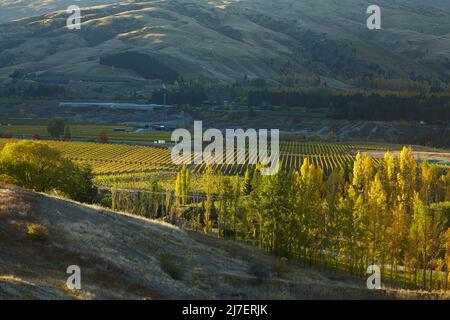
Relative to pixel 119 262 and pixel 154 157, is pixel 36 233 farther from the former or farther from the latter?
pixel 154 157

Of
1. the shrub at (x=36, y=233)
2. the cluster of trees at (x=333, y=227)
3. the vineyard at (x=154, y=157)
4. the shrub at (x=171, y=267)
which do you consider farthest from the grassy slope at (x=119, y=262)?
the vineyard at (x=154, y=157)

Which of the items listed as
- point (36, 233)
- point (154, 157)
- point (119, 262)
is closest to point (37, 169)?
point (36, 233)

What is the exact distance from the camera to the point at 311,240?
78688mm

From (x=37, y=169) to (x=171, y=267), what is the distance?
3896 centimetres

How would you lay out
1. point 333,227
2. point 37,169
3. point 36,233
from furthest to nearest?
point 37,169, point 333,227, point 36,233

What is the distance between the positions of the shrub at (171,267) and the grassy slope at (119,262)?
1.85ft

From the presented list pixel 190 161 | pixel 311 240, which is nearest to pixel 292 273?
pixel 311 240

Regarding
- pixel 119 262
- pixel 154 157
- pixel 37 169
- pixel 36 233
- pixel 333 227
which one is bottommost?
pixel 154 157

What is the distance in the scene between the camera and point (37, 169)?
88.8m

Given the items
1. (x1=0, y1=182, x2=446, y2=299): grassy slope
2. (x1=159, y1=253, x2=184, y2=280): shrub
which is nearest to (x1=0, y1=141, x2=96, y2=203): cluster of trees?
(x1=0, y1=182, x2=446, y2=299): grassy slope

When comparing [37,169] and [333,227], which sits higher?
[37,169]

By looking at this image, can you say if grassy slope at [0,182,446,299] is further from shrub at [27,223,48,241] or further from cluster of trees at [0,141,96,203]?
cluster of trees at [0,141,96,203]

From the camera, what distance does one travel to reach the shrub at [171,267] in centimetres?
5544

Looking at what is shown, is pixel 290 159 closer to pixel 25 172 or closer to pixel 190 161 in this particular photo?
pixel 190 161
